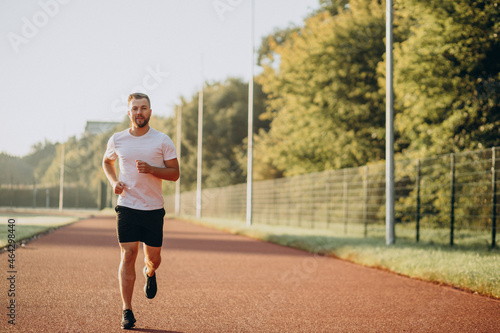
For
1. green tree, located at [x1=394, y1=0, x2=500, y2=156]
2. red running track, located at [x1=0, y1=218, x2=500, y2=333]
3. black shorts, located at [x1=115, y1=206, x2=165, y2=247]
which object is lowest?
red running track, located at [x1=0, y1=218, x2=500, y2=333]

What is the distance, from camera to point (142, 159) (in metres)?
5.32

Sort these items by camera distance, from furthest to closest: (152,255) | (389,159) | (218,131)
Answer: (218,131)
(389,159)
(152,255)

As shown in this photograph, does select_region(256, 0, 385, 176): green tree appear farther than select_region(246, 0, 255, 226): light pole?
Yes

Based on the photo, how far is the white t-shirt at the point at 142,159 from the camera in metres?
5.30

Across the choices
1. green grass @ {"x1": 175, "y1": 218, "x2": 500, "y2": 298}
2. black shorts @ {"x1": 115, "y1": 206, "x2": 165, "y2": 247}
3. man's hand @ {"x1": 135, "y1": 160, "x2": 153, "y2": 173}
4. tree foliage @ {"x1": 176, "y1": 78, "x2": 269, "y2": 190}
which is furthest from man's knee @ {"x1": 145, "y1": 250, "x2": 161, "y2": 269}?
tree foliage @ {"x1": 176, "y1": 78, "x2": 269, "y2": 190}

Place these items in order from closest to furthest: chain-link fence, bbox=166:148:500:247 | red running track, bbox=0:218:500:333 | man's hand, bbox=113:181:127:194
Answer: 1. man's hand, bbox=113:181:127:194
2. red running track, bbox=0:218:500:333
3. chain-link fence, bbox=166:148:500:247

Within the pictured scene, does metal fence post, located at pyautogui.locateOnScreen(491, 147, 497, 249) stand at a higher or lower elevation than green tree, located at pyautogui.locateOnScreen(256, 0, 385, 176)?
lower

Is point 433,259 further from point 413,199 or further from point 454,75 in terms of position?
point 454,75

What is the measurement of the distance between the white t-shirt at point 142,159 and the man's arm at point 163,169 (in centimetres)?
6

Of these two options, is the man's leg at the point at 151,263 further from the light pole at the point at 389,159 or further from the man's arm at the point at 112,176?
the light pole at the point at 389,159

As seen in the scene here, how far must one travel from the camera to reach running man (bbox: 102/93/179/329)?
526cm

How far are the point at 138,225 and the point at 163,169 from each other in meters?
0.54

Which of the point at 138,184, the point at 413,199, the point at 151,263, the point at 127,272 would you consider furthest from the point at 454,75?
the point at 127,272

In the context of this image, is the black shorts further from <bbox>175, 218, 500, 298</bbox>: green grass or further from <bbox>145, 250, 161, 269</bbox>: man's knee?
<bbox>175, 218, 500, 298</bbox>: green grass
